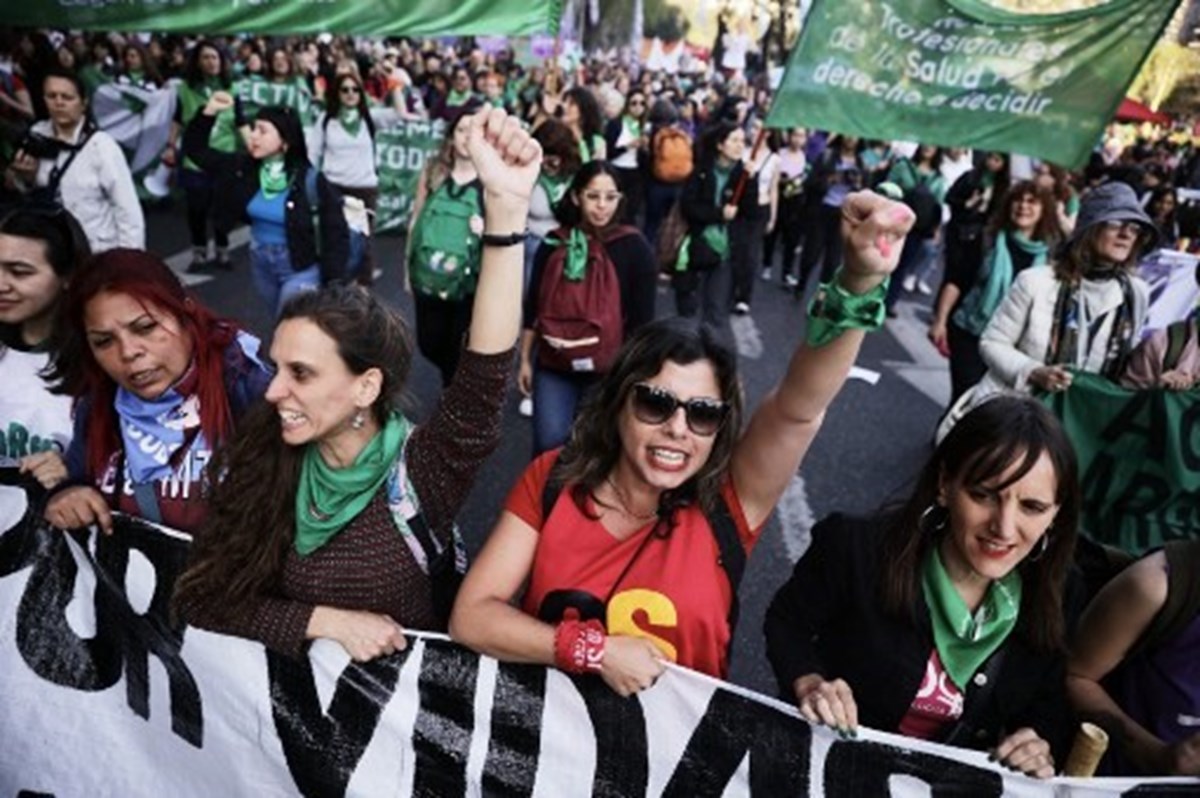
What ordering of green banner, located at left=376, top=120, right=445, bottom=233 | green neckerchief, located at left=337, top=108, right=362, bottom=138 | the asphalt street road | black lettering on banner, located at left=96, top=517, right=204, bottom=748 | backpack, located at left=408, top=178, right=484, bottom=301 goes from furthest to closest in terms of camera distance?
1. green banner, located at left=376, top=120, right=445, bottom=233
2. green neckerchief, located at left=337, top=108, right=362, bottom=138
3. backpack, located at left=408, top=178, right=484, bottom=301
4. the asphalt street road
5. black lettering on banner, located at left=96, top=517, right=204, bottom=748

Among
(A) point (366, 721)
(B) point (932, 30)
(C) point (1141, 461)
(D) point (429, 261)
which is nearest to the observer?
(A) point (366, 721)

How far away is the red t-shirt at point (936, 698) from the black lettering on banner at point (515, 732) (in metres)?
0.81

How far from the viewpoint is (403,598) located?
2156 mm

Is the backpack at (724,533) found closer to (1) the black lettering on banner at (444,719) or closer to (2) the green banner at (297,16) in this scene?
(1) the black lettering on banner at (444,719)

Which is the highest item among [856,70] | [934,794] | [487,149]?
[487,149]

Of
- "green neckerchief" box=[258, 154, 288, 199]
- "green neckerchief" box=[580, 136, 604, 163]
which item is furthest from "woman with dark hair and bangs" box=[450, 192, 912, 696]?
"green neckerchief" box=[580, 136, 604, 163]

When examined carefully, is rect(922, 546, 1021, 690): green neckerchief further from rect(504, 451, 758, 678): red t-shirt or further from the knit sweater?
the knit sweater

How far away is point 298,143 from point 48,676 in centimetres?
319

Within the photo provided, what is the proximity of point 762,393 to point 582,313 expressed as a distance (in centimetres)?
301

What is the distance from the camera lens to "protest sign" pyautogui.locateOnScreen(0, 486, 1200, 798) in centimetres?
198

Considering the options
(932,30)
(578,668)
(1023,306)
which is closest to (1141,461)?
(1023,306)

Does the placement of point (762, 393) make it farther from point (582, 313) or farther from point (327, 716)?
point (327, 716)

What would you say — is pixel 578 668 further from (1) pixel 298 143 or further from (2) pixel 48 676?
(1) pixel 298 143

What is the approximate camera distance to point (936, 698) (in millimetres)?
1950
